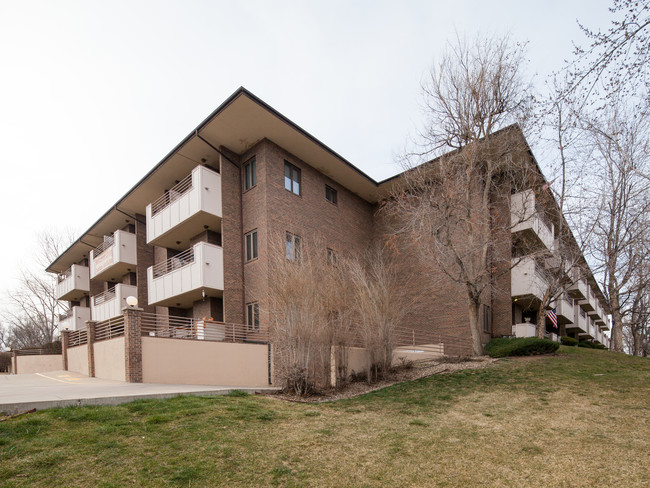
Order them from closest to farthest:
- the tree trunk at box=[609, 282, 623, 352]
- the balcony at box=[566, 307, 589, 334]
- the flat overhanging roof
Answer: the flat overhanging roof
the tree trunk at box=[609, 282, 623, 352]
the balcony at box=[566, 307, 589, 334]

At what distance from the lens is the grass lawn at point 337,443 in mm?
4734

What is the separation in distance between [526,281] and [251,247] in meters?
12.2

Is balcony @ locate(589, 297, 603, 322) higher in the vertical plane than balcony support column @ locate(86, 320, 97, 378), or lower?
lower

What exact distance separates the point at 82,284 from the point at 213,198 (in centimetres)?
1865

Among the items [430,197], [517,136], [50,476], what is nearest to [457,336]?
[430,197]

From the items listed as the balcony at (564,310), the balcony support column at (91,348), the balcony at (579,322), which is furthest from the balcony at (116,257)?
the balcony at (579,322)

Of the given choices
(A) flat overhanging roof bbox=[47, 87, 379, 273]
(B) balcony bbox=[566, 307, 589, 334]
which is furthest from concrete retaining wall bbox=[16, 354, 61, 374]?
(B) balcony bbox=[566, 307, 589, 334]

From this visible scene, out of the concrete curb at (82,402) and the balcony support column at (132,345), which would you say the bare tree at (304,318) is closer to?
the concrete curb at (82,402)

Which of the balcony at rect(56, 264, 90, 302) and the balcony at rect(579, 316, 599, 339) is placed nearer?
the balcony at rect(56, 264, 90, 302)

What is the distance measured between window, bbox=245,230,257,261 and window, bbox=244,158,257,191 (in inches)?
80.7

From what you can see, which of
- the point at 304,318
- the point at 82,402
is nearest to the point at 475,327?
the point at 304,318

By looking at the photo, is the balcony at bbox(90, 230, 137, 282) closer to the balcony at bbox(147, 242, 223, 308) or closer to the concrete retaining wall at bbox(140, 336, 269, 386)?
the balcony at bbox(147, 242, 223, 308)

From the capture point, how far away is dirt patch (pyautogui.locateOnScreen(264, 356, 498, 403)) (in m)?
10.5

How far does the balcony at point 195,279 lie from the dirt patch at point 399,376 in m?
6.74
